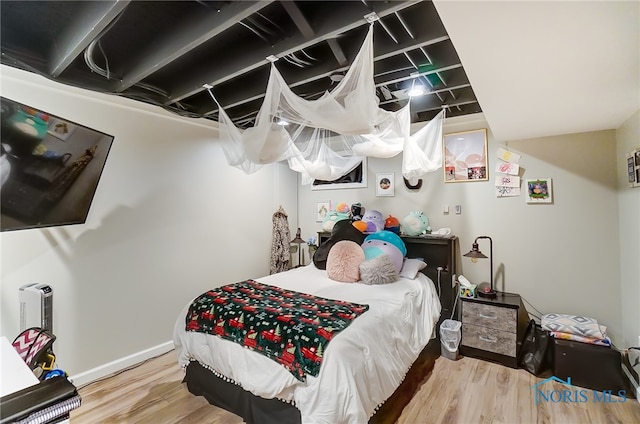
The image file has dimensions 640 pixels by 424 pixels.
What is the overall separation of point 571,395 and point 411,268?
1514 millimetres

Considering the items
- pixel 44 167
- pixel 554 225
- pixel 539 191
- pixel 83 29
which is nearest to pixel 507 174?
pixel 539 191

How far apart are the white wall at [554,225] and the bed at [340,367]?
990mm

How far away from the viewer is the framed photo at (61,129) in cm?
164

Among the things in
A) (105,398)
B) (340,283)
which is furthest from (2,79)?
(340,283)

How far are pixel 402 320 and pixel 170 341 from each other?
246 centimetres

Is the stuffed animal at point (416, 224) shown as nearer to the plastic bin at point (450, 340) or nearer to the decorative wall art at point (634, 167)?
the plastic bin at point (450, 340)

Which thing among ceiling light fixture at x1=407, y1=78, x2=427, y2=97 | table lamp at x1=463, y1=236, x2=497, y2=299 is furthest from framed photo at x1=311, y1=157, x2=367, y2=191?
table lamp at x1=463, y1=236, x2=497, y2=299

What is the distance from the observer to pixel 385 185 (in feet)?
12.4

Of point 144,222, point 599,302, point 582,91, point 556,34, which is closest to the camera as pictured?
point 556,34

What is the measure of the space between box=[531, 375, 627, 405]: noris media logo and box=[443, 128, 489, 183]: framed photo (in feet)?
6.57

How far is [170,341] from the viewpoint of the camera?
10.0 feet

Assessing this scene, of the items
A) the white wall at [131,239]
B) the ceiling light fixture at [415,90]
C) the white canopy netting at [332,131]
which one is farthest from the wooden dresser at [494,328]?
the white wall at [131,239]

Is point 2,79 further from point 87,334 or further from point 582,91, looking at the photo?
point 582,91

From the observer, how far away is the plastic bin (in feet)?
9.23
